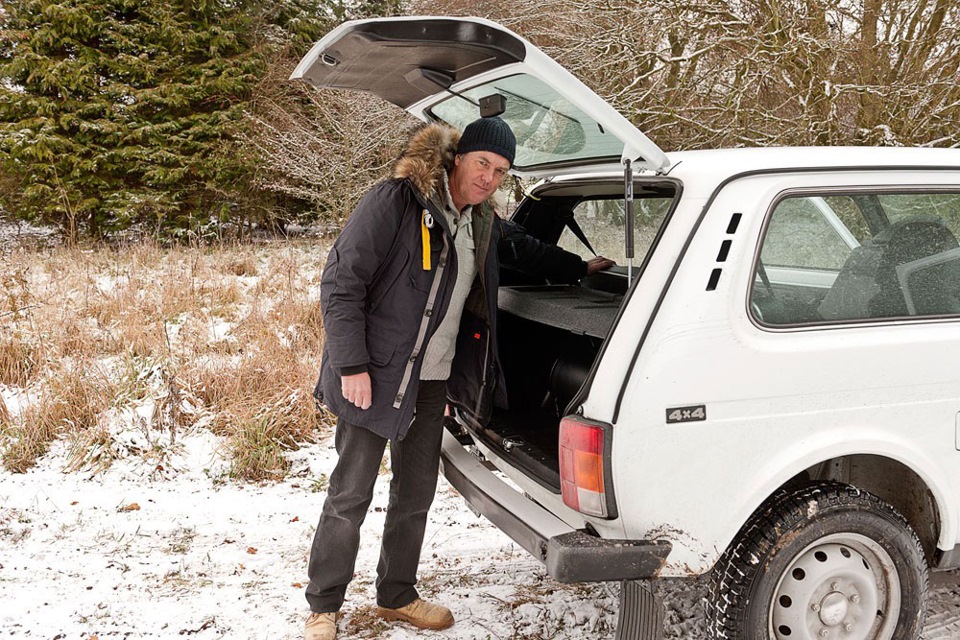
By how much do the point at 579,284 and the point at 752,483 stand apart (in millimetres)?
1712

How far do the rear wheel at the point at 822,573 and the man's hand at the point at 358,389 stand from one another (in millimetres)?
1283

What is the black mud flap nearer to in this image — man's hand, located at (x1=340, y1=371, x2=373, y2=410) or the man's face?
man's hand, located at (x1=340, y1=371, x2=373, y2=410)

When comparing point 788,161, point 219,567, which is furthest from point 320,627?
point 788,161

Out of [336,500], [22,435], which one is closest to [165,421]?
[22,435]

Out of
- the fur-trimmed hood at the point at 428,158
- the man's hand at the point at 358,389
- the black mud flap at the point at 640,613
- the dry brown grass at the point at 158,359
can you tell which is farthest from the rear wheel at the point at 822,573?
the dry brown grass at the point at 158,359

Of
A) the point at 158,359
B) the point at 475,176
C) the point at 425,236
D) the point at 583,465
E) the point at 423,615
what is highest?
the point at 475,176

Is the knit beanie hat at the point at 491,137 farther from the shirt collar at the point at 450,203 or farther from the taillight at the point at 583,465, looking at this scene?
the taillight at the point at 583,465

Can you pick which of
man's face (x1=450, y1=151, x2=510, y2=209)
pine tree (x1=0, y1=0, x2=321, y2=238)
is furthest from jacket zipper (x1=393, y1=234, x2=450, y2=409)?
pine tree (x1=0, y1=0, x2=321, y2=238)

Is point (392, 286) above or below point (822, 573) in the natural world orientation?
above

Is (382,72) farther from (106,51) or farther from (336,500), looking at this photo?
(106,51)

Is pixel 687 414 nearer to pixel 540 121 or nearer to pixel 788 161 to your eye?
pixel 788 161

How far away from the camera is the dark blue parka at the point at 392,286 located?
8.21 ft

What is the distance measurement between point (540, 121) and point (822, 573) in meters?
1.89

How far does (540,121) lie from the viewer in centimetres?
292
